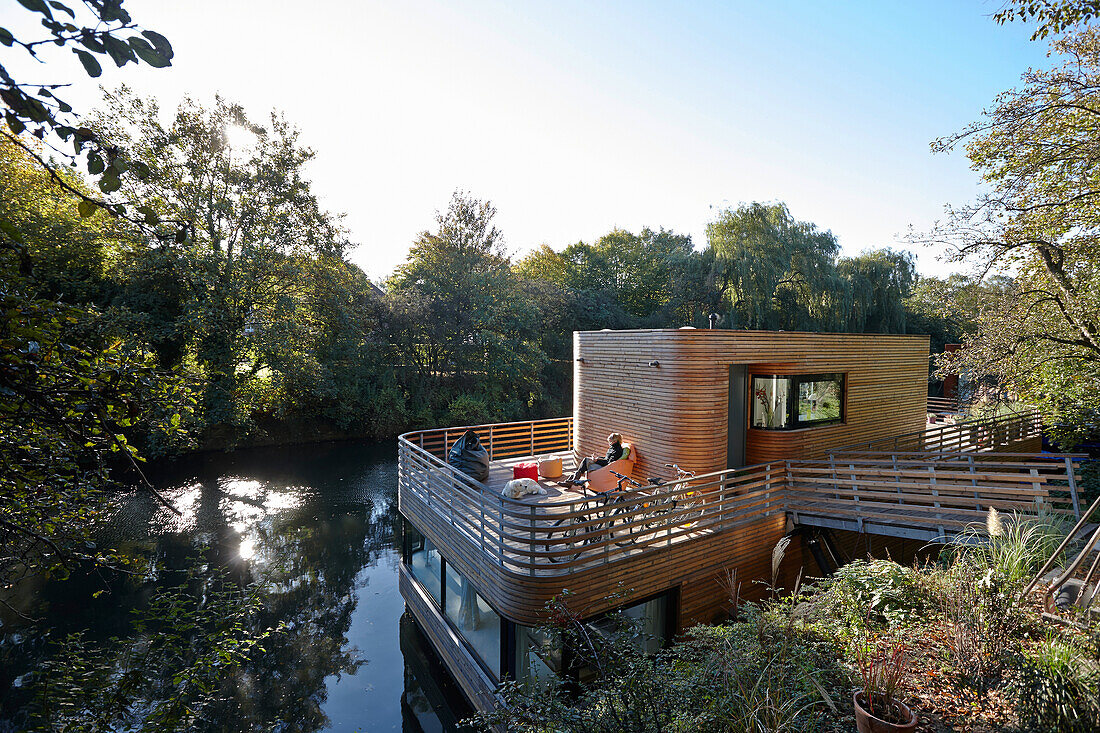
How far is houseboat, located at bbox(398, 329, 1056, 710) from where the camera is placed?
5602mm

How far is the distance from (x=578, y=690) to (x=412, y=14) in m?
7.17

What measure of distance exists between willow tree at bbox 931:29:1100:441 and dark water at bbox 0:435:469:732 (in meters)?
11.4

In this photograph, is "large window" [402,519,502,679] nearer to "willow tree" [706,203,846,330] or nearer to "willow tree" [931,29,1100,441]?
"willow tree" [931,29,1100,441]

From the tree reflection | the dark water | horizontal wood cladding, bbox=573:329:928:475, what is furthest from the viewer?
horizontal wood cladding, bbox=573:329:928:475

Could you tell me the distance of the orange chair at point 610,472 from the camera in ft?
26.4

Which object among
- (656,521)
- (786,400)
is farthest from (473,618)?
(786,400)

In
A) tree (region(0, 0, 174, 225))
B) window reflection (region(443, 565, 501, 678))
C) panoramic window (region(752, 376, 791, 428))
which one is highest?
tree (region(0, 0, 174, 225))

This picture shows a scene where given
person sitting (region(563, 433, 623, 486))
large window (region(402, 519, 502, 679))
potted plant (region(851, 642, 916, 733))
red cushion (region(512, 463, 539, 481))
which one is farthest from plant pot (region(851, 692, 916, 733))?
red cushion (region(512, 463, 539, 481))

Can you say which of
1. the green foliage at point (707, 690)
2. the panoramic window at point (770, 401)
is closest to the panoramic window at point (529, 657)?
the green foliage at point (707, 690)

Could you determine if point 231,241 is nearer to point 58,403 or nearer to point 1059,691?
point 58,403

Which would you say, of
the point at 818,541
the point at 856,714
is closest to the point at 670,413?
the point at 818,541

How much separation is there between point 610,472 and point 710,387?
82.5 inches

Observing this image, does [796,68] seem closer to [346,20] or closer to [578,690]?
[346,20]

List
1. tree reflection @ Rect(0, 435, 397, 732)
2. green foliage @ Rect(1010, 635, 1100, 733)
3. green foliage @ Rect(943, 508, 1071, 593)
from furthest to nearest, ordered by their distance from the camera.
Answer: tree reflection @ Rect(0, 435, 397, 732) < green foliage @ Rect(943, 508, 1071, 593) < green foliage @ Rect(1010, 635, 1100, 733)
